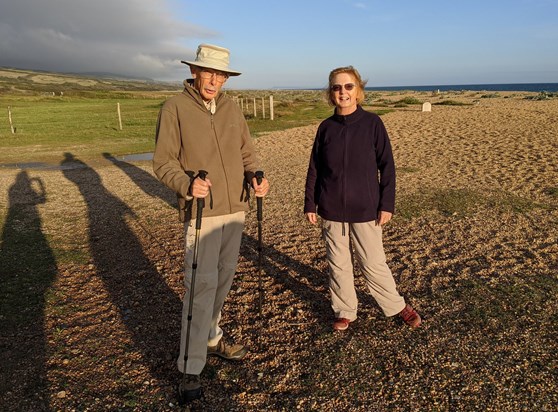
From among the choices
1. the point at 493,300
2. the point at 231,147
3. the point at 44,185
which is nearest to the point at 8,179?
the point at 44,185

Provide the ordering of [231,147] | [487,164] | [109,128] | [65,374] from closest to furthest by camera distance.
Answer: [231,147]
[65,374]
[487,164]
[109,128]

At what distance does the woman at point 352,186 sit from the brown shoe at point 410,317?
166 millimetres

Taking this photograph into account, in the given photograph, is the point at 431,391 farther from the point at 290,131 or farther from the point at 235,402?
the point at 290,131

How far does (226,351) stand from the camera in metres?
3.75

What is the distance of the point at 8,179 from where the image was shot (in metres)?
13.1

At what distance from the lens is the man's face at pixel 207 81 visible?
9.89 ft

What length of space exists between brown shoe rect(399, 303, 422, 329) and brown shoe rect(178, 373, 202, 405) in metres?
2.14

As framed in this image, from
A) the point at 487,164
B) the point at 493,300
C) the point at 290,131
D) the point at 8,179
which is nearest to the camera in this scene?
the point at 493,300

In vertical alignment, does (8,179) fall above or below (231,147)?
below

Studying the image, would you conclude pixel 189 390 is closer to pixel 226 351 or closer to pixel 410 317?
pixel 226 351

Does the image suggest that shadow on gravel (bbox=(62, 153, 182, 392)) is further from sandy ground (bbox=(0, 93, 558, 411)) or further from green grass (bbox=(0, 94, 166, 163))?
green grass (bbox=(0, 94, 166, 163))

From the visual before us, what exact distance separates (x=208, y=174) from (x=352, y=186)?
1.34 meters

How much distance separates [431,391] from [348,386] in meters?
0.64

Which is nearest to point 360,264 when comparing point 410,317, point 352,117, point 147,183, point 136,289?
point 410,317
